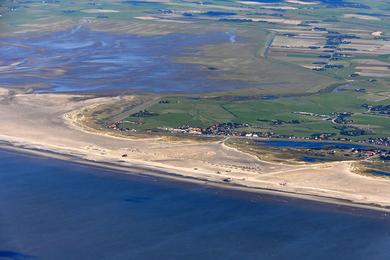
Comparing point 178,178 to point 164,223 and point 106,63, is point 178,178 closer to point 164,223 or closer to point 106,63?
point 164,223

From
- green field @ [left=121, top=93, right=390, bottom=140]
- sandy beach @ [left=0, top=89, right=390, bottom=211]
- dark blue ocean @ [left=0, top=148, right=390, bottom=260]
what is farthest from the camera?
green field @ [left=121, top=93, right=390, bottom=140]

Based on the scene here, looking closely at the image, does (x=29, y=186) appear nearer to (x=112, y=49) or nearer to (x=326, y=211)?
(x=326, y=211)

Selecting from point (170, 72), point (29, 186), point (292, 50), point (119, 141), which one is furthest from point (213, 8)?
point (29, 186)

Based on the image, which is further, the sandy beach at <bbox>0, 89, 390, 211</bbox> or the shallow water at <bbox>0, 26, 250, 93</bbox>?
the shallow water at <bbox>0, 26, 250, 93</bbox>

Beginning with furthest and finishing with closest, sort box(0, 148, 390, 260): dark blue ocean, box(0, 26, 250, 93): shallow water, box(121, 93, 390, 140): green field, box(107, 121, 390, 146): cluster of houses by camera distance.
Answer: box(0, 26, 250, 93): shallow water < box(121, 93, 390, 140): green field < box(107, 121, 390, 146): cluster of houses < box(0, 148, 390, 260): dark blue ocean

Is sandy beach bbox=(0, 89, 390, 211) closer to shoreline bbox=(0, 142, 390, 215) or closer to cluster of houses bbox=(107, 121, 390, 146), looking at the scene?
shoreline bbox=(0, 142, 390, 215)

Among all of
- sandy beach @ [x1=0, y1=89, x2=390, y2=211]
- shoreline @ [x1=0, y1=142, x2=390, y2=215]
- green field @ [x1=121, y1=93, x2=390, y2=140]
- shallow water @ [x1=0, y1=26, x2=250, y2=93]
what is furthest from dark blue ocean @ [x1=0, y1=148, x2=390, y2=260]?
shallow water @ [x1=0, y1=26, x2=250, y2=93]
